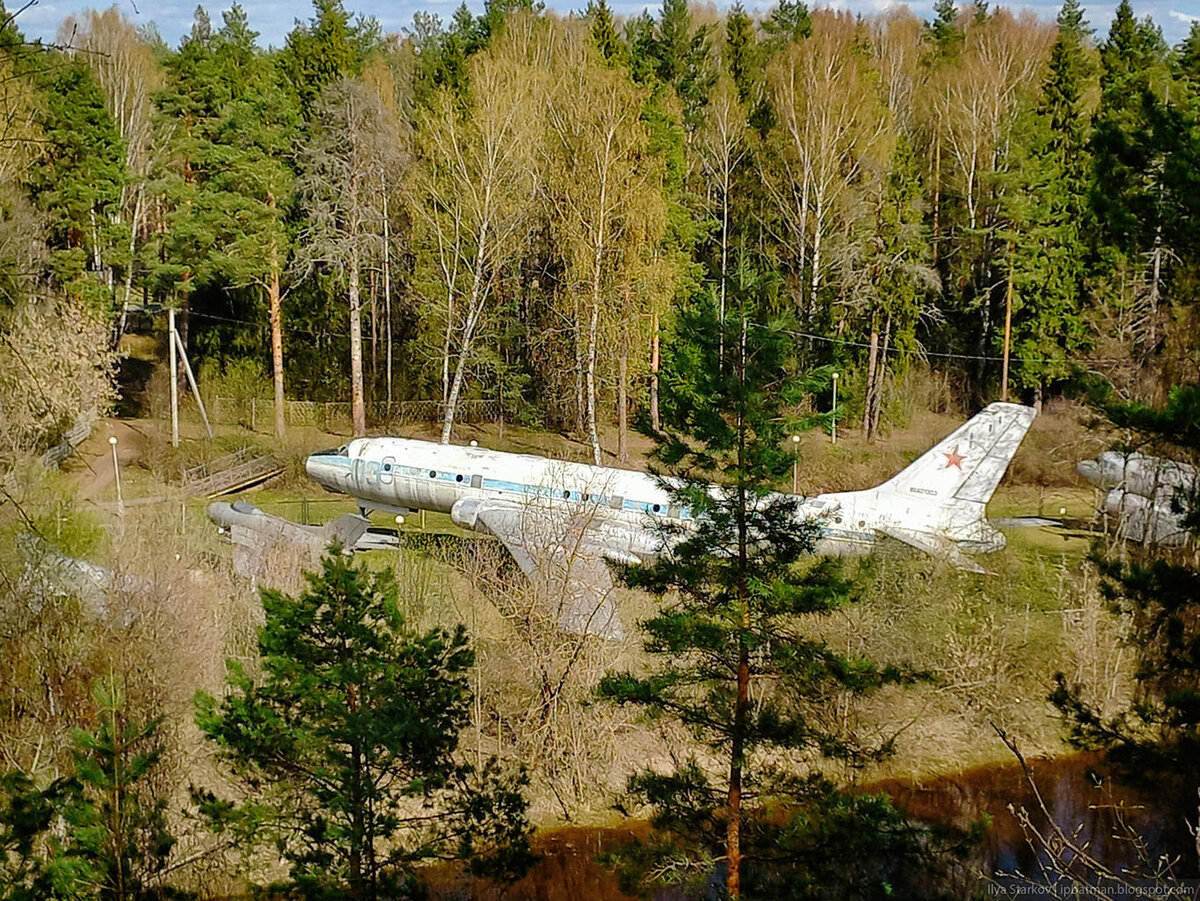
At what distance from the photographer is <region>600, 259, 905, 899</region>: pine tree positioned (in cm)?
1137

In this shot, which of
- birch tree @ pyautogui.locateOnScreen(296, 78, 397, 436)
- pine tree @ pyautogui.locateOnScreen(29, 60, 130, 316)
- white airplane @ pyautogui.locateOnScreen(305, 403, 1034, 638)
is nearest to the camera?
white airplane @ pyautogui.locateOnScreen(305, 403, 1034, 638)

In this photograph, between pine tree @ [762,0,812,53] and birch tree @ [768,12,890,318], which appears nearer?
birch tree @ [768,12,890,318]

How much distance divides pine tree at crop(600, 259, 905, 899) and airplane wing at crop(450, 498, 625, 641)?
218 inches

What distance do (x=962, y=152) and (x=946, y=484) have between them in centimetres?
2525

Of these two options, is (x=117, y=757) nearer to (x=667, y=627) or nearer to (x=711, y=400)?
(x=667, y=627)

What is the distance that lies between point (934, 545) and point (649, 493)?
593 cm

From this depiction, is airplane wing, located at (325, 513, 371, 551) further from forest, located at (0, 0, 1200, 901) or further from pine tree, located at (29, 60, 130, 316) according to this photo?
pine tree, located at (29, 60, 130, 316)

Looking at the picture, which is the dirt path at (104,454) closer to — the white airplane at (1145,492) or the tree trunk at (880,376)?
the tree trunk at (880,376)

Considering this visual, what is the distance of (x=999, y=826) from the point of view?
18.8m

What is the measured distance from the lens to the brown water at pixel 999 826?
17109 millimetres

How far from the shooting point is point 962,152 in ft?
145

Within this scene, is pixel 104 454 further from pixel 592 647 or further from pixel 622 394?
pixel 592 647

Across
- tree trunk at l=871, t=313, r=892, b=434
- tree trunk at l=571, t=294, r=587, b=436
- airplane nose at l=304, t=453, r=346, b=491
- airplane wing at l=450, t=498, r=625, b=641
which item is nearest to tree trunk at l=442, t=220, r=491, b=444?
tree trunk at l=571, t=294, r=587, b=436

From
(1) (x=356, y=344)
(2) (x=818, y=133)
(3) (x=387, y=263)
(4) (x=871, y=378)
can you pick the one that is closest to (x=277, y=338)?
(1) (x=356, y=344)
